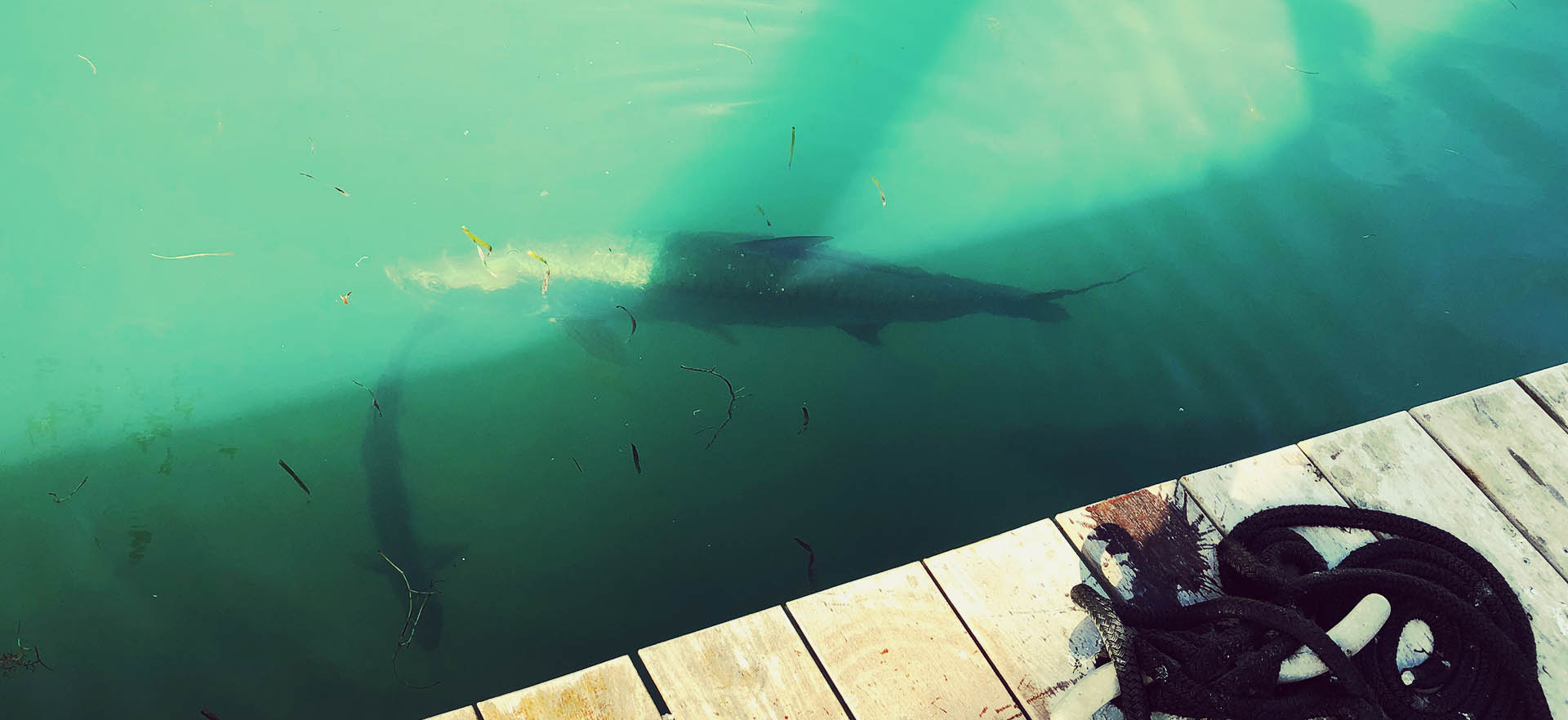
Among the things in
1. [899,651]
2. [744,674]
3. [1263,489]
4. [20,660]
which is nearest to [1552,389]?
[1263,489]

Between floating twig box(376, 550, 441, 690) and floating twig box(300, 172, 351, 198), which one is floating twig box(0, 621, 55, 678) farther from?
floating twig box(300, 172, 351, 198)

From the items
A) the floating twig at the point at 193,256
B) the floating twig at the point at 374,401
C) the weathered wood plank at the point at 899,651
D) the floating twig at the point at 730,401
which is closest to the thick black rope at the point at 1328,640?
the weathered wood plank at the point at 899,651

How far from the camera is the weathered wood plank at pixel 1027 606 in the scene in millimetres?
1767

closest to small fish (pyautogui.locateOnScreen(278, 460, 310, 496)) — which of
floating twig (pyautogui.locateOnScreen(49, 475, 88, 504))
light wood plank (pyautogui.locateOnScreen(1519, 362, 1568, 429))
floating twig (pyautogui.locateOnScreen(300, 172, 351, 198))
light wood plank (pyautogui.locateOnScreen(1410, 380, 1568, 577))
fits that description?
floating twig (pyautogui.locateOnScreen(49, 475, 88, 504))

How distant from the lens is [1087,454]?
11.2 feet

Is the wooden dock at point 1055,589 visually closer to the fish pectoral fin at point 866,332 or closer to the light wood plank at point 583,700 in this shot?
the light wood plank at point 583,700

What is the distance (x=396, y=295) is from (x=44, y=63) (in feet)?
6.97

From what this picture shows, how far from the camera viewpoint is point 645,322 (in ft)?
11.9

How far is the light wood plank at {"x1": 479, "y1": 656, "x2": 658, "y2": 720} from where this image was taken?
5.56ft

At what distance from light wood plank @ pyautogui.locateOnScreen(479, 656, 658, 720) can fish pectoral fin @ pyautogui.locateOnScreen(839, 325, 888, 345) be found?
210 centimetres

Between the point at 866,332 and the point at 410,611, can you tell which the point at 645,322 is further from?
the point at 410,611

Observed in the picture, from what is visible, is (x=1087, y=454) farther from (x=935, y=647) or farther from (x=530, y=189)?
(x=530, y=189)

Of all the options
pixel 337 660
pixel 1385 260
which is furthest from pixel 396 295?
pixel 1385 260

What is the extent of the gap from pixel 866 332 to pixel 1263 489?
179cm
